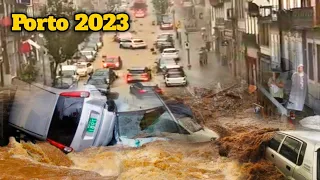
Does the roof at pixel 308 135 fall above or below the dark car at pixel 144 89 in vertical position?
below

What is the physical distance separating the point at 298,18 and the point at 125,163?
159cm

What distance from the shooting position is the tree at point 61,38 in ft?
13.8

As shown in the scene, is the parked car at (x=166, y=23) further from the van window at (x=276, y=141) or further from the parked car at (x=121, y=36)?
the van window at (x=276, y=141)

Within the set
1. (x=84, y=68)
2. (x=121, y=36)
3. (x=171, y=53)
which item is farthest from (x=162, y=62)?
(x=84, y=68)

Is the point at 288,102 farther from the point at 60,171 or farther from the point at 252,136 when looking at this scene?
the point at 60,171

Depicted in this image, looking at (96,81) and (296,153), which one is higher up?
(96,81)

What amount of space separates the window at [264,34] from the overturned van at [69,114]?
45.0 inches

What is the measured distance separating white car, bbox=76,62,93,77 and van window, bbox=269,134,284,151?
1.38 meters

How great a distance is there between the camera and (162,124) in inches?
170

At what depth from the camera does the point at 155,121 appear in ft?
14.1

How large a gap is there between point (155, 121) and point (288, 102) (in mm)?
952


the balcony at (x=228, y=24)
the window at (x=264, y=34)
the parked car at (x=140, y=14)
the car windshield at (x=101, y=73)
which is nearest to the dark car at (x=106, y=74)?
the car windshield at (x=101, y=73)

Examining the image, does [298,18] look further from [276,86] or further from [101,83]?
[101,83]

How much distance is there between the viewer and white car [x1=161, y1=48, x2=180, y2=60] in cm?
423
